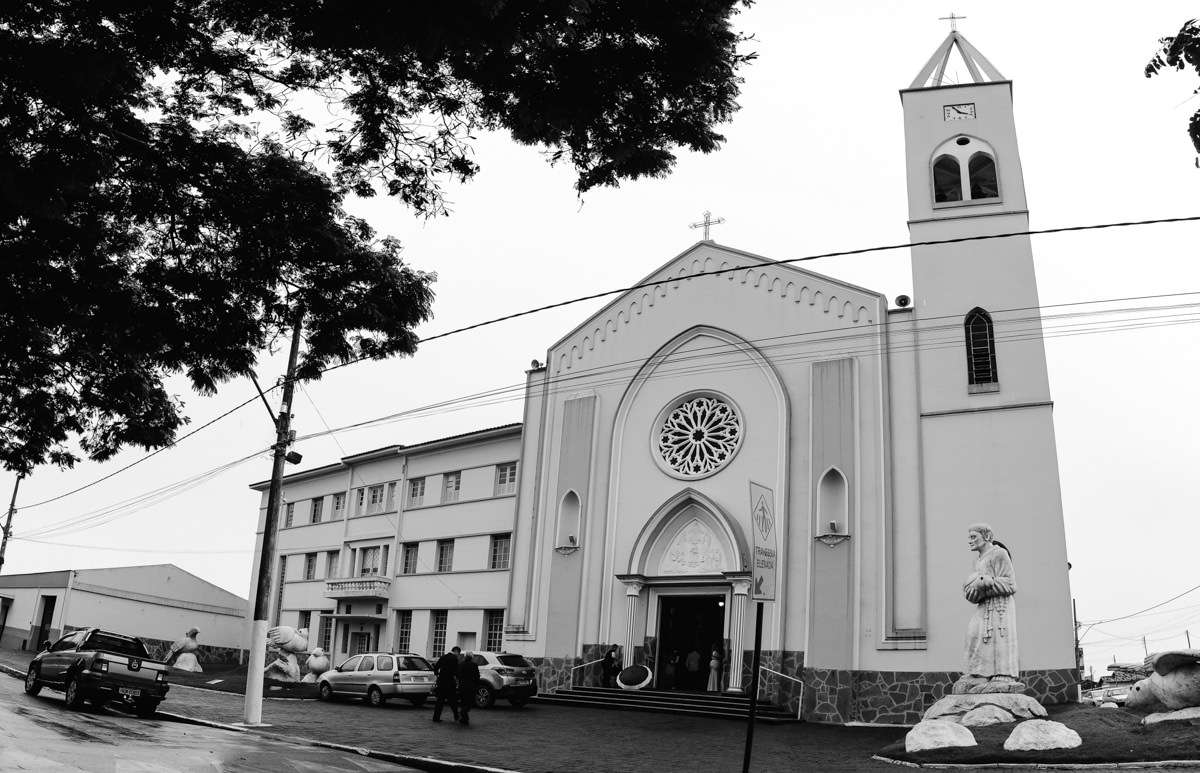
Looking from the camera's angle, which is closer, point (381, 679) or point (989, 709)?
point (989, 709)

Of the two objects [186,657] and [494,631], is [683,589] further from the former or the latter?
[186,657]

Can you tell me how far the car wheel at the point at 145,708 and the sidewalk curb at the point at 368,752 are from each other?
0.61 feet

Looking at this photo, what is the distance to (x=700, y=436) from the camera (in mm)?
27984

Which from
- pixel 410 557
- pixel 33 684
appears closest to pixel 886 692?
pixel 33 684

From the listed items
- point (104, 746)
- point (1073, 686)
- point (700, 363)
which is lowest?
point (104, 746)

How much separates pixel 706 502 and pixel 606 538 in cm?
344

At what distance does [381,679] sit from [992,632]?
15331 mm

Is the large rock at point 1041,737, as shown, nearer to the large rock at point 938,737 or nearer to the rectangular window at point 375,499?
the large rock at point 938,737

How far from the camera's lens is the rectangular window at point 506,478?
34.1 m

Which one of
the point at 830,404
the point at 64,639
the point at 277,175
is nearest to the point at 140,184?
the point at 277,175

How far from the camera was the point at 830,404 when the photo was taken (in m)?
25.4

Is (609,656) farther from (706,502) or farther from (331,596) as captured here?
(331,596)

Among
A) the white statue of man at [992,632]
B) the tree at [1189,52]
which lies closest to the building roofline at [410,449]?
the white statue of man at [992,632]

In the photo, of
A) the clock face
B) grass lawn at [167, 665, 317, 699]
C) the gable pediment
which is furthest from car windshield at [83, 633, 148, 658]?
the clock face
